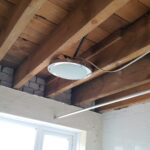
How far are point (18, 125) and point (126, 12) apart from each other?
1862mm

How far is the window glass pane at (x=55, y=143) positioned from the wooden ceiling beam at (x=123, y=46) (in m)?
1.31

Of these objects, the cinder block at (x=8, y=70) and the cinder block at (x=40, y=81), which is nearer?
the cinder block at (x=8, y=70)

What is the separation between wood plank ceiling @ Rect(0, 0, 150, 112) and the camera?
5.35ft

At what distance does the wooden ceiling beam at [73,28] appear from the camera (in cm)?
150

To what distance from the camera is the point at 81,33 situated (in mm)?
1712

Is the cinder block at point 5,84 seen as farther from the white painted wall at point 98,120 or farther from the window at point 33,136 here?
the window at point 33,136

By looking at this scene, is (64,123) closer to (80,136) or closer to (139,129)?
(80,136)

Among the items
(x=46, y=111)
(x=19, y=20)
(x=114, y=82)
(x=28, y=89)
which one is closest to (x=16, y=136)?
(x=46, y=111)

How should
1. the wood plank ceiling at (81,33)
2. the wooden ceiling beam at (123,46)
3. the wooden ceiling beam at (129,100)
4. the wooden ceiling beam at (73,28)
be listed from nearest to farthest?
the wooden ceiling beam at (73,28)
the wood plank ceiling at (81,33)
the wooden ceiling beam at (123,46)
the wooden ceiling beam at (129,100)

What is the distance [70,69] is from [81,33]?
35 centimetres

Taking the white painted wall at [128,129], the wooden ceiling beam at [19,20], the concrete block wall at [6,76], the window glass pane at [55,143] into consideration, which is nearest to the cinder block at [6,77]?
the concrete block wall at [6,76]

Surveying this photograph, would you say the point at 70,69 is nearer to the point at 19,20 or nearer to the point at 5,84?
the point at 19,20

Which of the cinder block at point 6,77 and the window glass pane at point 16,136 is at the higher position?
the cinder block at point 6,77

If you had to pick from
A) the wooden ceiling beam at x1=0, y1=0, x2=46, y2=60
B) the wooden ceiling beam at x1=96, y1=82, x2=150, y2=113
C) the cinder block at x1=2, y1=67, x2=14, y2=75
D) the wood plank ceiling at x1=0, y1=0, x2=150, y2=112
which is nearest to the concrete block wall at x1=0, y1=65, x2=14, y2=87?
the cinder block at x1=2, y1=67, x2=14, y2=75
